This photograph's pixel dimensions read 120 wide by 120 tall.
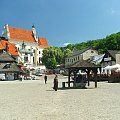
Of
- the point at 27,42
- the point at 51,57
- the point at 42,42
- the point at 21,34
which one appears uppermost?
the point at 21,34

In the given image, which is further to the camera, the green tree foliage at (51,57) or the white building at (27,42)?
the white building at (27,42)

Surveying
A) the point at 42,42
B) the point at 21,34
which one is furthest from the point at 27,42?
the point at 42,42

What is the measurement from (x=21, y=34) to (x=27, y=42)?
415 cm

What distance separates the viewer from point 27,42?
454ft

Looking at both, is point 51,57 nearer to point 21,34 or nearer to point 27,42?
point 27,42

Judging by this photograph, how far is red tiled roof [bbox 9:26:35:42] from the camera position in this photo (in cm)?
13288

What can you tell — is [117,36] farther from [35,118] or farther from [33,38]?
[35,118]

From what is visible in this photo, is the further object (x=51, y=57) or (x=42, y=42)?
(x=42, y=42)

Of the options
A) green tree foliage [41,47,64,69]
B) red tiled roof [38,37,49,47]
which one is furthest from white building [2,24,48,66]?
green tree foliage [41,47,64,69]

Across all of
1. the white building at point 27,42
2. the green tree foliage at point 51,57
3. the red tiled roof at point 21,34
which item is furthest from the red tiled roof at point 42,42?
the green tree foliage at point 51,57

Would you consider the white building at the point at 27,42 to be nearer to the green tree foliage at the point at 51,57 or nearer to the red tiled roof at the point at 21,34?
the red tiled roof at the point at 21,34

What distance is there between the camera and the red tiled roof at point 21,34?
133 metres

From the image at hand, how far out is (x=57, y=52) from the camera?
416 ft

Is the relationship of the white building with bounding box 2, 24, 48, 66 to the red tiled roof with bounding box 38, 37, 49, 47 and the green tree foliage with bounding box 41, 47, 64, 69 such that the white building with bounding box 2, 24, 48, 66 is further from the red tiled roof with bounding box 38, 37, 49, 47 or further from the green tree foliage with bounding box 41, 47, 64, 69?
the green tree foliage with bounding box 41, 47, 64, 69
